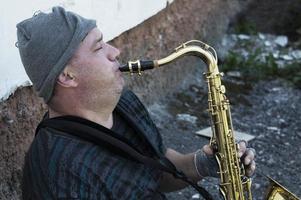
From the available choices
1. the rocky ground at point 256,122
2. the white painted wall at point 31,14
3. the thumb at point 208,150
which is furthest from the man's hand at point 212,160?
the rocky ground at point 256,122

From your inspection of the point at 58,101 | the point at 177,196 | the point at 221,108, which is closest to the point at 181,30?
the point at 177,196

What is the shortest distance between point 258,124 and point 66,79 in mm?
3221

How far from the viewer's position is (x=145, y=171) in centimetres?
241

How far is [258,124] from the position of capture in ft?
17.1

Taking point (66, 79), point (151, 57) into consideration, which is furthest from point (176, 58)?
point (151, 57)

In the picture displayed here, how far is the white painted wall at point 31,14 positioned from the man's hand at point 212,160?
1.11 metres

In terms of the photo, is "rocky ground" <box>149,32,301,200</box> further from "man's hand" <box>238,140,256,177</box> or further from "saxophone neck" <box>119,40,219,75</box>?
"saxophone neck" <box>119,40,219,75</box>

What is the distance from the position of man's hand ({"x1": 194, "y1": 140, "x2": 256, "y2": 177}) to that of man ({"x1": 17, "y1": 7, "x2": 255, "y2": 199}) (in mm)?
371

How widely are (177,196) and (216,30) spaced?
3089 millimetres

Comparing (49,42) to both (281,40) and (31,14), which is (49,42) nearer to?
(31,14)

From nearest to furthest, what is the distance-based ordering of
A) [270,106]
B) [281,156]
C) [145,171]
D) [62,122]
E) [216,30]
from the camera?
1. [62,122]
2. [145,171]
3. [281,156]
4. [270,106]
5. [216,30]

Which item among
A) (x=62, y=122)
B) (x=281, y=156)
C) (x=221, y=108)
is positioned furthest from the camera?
(x=281, y=156)

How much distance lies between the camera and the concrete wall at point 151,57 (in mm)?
3334

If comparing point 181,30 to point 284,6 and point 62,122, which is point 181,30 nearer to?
point 284,6
